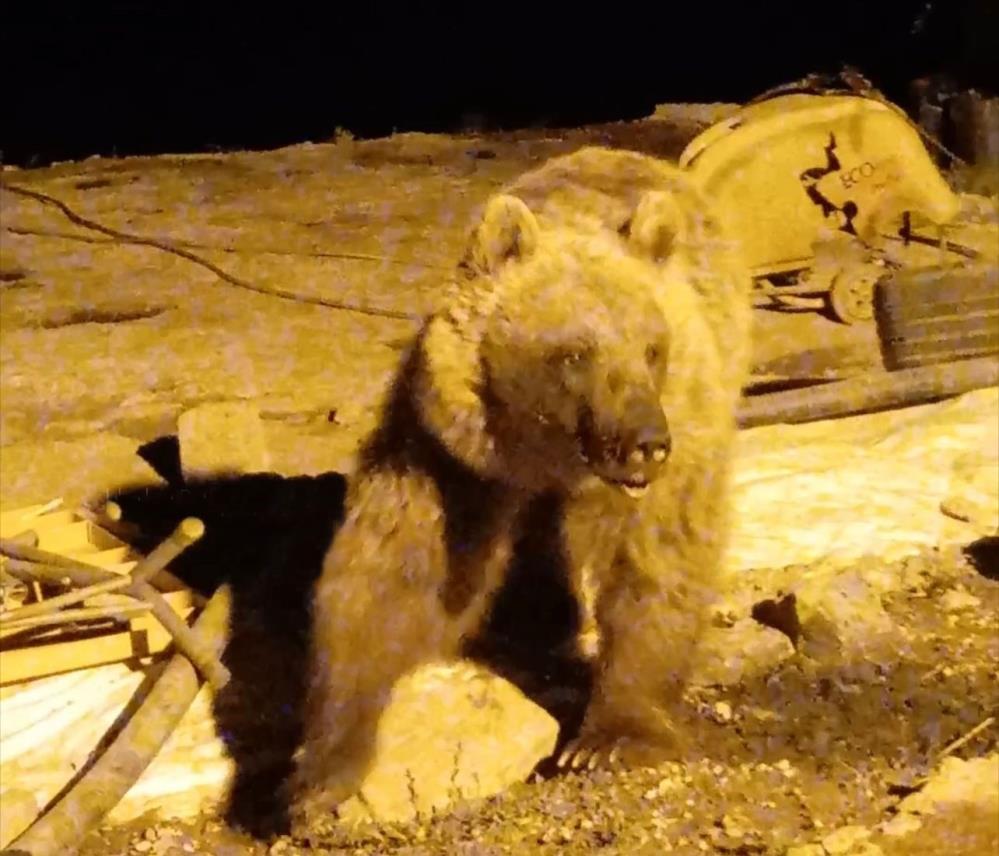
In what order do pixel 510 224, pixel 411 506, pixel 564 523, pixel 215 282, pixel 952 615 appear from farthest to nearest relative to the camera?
pixel 215 282, pixel 952 615, pixel 564 523, pixel 411 506, pixel 510 224

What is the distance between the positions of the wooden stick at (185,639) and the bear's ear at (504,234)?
49.0 inches

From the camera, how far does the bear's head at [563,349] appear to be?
2.85 m

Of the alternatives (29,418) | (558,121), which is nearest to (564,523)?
(29,418)

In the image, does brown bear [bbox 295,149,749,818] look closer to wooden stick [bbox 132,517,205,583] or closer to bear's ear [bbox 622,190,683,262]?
bear's ear [bbox 622,190,683,262]

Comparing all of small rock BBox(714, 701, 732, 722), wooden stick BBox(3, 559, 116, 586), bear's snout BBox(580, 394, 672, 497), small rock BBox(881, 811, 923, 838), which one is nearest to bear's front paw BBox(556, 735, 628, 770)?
small rock BBox(714, 701, 732, 722)

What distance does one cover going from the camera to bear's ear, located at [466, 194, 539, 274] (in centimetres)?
303

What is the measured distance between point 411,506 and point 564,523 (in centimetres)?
41

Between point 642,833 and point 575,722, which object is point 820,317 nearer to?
point 575,722

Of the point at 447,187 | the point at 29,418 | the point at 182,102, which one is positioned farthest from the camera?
the point at 182,102

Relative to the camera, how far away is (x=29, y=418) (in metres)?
5.93

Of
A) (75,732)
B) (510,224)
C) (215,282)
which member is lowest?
(75,732)

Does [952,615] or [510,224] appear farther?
[952,615]

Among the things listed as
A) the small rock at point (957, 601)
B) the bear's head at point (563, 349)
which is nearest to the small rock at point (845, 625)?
the small rock at point (957, 601)

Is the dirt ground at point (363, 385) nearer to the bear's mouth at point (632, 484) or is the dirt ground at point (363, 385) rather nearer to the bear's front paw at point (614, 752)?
the bear's front paw at point (614, 752)
